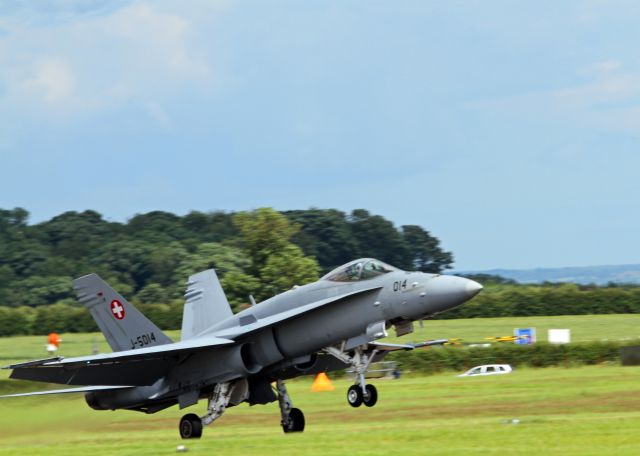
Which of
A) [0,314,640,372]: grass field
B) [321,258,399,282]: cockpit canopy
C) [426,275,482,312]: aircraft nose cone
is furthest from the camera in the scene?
[0,314,640,372]: grass field

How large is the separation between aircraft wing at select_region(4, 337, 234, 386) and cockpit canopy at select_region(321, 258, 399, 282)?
8.53 feet

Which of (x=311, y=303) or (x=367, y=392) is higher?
(x=311, y=303)

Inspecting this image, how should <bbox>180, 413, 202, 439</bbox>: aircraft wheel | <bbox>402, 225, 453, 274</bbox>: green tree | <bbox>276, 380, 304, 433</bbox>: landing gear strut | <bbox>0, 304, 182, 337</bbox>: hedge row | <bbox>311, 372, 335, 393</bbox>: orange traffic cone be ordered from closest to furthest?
1. <bbox>180, 413, 202, 439</bbox>: aircraft wheel
2. <bbox>276, 380, 304, 433</bbox>: landing gear strut
3. <bbox>311, 372, 335, 393</bbox>: orange traffic cone
4. <bbox>0, 304, 182, 337</bbox>: hedge row
5. <bbox>402, 225, 453, 274</bbox>: green tree

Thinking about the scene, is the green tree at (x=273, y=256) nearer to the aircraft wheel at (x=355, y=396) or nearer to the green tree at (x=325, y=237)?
the green tree at (x=325, y=237)

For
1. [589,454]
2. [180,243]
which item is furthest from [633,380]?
[180,243]

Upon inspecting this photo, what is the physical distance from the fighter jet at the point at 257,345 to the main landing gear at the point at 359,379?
2 centimetres

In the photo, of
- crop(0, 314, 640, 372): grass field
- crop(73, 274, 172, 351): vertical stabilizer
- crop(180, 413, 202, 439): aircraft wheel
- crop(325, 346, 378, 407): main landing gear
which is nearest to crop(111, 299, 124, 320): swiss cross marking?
crop(73, 274, 172, 351): vertical stabilizer

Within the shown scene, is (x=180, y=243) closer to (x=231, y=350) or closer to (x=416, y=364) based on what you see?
(x=416, y=364)

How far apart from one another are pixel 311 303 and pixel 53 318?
4772 cm

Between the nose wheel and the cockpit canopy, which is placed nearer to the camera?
the nose wheel

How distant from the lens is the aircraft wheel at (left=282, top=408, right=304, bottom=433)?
74.7ft

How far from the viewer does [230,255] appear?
326ft

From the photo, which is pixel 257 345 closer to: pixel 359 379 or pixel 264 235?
pixel 359 379

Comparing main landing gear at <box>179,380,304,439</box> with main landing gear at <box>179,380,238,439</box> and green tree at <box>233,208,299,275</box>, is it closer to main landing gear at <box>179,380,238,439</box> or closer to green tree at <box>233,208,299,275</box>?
main landing gear at <box>179,380,238,439</box>
